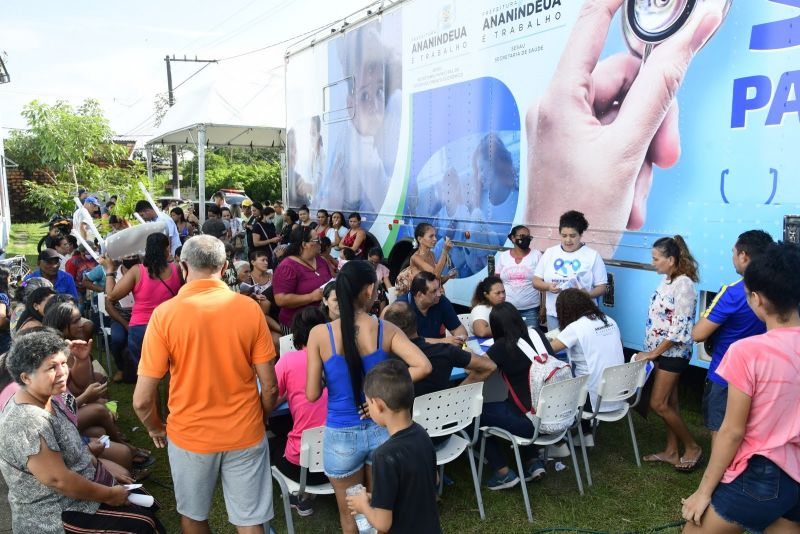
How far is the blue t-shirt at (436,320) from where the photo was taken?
4660 mm

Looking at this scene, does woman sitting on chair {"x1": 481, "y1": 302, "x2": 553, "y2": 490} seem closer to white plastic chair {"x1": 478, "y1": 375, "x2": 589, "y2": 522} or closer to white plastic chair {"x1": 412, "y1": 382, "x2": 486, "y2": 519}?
white plastic chair {"x1": 478, "y1": 375, "x2": 589, "y2": 522}

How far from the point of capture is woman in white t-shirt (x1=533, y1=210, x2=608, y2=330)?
4820mm

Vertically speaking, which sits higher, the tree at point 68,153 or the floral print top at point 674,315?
the tree at point 68,153

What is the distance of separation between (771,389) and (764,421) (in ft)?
0.38

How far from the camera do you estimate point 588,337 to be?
4121mm

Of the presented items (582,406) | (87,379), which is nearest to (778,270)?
(582,406)

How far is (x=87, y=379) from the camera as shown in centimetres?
403

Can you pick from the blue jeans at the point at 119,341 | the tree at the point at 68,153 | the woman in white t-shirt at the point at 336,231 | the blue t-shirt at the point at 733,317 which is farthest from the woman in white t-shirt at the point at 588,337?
the tree at the point at 68,153

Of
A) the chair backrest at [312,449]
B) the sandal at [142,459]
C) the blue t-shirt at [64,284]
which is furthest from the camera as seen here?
the blue t-shirt at [64,284]


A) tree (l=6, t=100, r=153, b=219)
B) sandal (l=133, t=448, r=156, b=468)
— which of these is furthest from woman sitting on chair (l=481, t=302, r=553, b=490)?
tree (l=6, t=100, r=153, b=219)

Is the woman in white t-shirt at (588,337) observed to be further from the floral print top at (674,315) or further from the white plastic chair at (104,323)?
the white plastic chair at (104,323)

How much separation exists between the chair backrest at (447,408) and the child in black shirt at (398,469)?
1.19m

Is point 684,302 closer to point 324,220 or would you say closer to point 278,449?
point 278,449

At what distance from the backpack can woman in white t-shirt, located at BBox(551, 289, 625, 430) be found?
27cm
